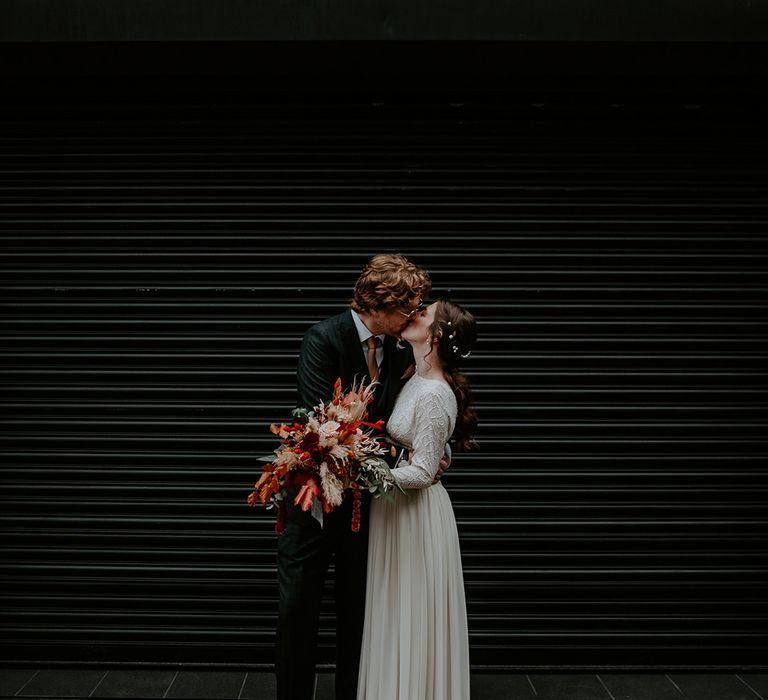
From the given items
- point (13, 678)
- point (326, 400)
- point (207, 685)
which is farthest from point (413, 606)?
point (13, 678)

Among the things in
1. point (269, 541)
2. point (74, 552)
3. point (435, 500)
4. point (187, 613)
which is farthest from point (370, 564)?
point (74, 552)

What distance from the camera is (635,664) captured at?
478 centimetres

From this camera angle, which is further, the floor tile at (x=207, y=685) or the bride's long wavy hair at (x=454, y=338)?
the floor tile at (x=207, y=685)

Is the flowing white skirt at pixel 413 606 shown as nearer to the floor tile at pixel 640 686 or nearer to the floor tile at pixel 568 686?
the floor tile at pixel 568 686

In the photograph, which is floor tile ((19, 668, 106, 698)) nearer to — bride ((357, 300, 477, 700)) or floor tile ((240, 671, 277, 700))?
floor tile ((240, 671, 277, 700))

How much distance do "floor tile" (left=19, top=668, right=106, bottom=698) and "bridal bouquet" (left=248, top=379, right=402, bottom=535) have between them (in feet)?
6.95

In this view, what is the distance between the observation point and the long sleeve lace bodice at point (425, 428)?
11.5 feet

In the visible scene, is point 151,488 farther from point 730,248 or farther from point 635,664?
point 730,248

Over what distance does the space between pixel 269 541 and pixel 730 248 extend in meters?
3.54

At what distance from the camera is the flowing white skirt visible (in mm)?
3594

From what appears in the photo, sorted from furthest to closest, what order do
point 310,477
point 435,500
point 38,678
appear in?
point 38,678, point 435,500, point 310,477

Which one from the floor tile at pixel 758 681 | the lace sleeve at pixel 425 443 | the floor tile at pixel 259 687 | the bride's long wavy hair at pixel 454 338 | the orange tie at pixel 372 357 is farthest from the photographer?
the floor tile at pixel 758 681

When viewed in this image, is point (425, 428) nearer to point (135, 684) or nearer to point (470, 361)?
point (470, 361)

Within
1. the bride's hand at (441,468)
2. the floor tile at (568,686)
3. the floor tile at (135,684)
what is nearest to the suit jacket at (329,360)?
the bride's hand at (441,468)
